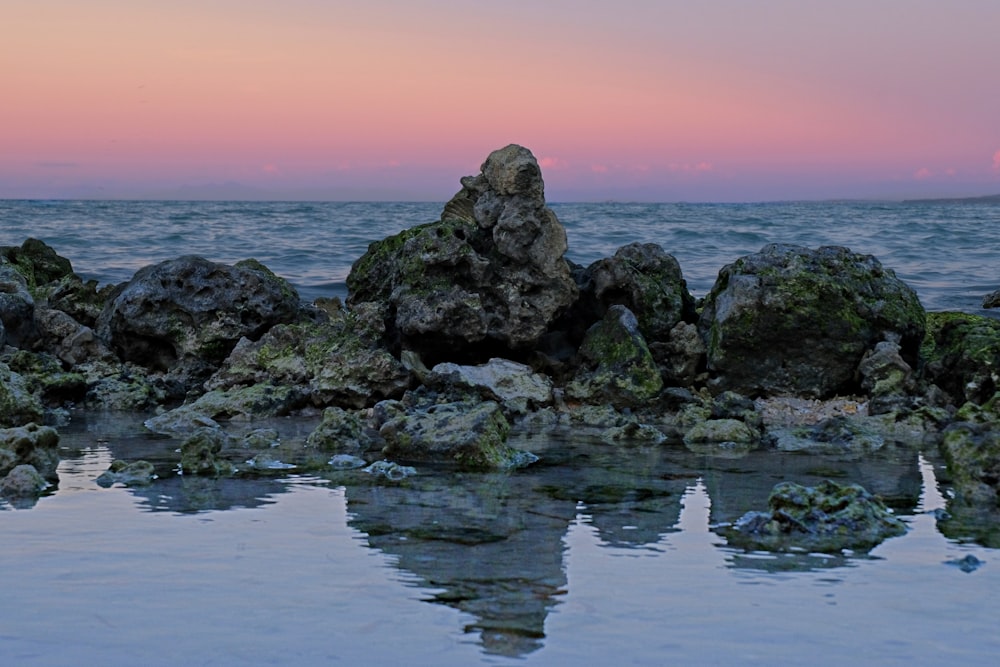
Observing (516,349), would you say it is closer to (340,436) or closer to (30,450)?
(340,436)

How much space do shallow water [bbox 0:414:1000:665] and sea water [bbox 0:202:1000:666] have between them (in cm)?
2

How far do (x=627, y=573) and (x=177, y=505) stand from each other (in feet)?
11.3

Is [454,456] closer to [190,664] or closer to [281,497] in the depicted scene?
[281,497]

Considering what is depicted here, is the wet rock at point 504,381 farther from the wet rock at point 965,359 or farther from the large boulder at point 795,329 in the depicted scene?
the wet rock at point 965,359

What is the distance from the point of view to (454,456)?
10125 mm

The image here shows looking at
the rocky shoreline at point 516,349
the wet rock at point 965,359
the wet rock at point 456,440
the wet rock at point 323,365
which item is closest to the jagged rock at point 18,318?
the rocky shoreline at point 516,349

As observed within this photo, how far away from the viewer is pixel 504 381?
44.4 feet

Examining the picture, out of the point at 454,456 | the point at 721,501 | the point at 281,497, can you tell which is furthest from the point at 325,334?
the point at 721,501

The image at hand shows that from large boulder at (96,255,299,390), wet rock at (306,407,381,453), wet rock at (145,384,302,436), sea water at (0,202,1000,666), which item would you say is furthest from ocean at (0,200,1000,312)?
sea water at (0,202,1000,666)

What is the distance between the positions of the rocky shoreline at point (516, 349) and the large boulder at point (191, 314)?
0.03 metres

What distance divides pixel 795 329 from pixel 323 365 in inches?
220

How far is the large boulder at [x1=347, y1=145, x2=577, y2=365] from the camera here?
14194 millimetres

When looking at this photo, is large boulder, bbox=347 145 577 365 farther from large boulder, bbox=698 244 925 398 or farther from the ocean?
the ocean

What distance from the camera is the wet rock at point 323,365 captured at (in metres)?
13.5
